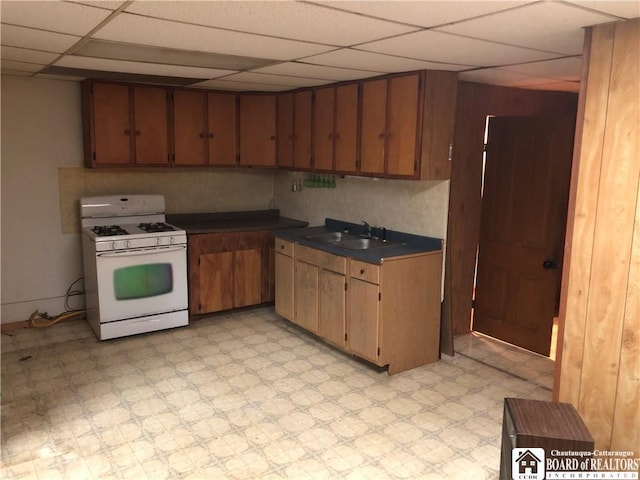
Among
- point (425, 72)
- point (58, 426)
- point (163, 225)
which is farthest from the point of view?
point (163, 225)

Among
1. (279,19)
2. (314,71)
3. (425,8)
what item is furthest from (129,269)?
(425,8)

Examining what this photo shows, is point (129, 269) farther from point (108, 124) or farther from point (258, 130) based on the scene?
point (258, 130)

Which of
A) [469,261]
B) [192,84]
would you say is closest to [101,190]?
[192,84]

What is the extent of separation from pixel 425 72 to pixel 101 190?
325 cm

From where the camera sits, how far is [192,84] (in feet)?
15.0

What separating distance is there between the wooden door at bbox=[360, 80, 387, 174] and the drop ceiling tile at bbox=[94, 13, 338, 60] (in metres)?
1.01

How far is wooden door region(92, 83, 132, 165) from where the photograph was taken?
4.43 meters

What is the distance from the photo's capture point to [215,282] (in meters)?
4.88

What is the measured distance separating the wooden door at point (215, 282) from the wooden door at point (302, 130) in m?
1.16

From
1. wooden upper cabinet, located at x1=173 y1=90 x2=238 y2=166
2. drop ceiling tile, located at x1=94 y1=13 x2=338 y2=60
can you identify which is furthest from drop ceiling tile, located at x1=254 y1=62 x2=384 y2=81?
wooden upper cabinet, located at x1=173 y1=90 x2=238 y2=166

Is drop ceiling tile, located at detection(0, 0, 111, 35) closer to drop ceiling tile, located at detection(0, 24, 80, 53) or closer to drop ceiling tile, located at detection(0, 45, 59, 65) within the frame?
drop ceiling tile, located at detection(0, 24, 80, 53)

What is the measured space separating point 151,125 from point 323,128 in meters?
1.64

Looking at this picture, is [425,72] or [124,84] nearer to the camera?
[425,72]

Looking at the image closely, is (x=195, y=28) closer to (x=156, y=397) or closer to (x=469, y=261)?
(x=156, y=397)
